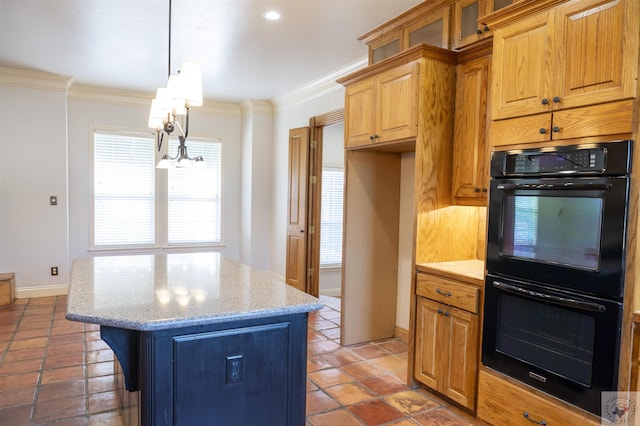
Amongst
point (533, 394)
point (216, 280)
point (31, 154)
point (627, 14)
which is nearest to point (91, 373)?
point (216, 280)

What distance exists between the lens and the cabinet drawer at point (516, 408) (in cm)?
193

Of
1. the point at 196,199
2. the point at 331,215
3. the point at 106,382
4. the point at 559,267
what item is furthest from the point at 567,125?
the point at 196,199

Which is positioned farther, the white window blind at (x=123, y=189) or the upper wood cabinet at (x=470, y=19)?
the white window blind at (x=123, y=189)

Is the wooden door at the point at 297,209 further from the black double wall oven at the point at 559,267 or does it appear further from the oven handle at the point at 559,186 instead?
the oven handle at the point at 559,186

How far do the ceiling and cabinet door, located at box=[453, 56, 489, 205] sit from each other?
77 centimetres

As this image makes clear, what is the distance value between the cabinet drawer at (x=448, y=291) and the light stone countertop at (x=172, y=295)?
107 cm

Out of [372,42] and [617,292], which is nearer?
[617,292]

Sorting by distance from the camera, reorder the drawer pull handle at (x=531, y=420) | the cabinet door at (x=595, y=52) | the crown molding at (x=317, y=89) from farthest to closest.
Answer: the crown molding at (x=317, y=89)
the drawer pull handle at (x=531, y=420)
the cabinet door at (x=595, y=52)

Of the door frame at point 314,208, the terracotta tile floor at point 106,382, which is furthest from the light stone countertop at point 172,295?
the door frame at point 314,208

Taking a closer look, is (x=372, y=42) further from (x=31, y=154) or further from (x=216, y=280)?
(x=31, y=154)

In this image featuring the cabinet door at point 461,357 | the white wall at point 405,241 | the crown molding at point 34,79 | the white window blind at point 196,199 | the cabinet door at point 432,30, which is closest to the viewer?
the cabinet door at point 461,357

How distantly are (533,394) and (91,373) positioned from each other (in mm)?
2994

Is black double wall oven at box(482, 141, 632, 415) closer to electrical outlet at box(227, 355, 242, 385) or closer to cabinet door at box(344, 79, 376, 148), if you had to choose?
cabinet door at box(344, 79, 376, 148)

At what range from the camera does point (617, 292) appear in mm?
1747
